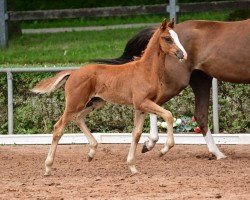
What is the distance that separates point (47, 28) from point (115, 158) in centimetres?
1192

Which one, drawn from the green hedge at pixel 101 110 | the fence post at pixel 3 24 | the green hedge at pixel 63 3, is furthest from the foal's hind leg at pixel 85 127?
the green hedge at pixel 63 3

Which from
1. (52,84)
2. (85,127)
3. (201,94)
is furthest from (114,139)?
(52,84)

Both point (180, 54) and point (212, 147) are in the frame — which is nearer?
point (180, 54)

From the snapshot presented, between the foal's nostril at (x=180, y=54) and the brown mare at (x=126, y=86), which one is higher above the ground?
the foal's nostril at (x=180, y=54)

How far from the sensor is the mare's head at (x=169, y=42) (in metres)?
10.7

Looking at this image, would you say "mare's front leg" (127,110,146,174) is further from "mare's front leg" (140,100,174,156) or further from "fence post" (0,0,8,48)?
"fence post" (0,0,8,48)

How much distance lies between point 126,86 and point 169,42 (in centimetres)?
71

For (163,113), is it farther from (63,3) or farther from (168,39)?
(63,3)

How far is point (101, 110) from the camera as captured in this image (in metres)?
14.2

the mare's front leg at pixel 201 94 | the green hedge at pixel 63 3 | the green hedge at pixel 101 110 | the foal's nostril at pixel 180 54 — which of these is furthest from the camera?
the green hedge at pixel 63 3

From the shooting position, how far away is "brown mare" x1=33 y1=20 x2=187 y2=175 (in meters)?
10.8

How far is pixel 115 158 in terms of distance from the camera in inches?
494

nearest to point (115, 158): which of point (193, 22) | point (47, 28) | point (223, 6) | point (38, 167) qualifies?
point (38, 167)

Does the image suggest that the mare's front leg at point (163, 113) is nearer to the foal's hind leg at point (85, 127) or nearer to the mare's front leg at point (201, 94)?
the foal's hind leg at point (85, 127)
